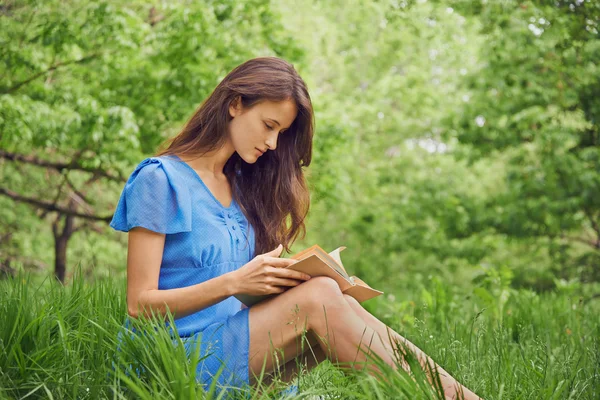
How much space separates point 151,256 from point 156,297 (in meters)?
0.16

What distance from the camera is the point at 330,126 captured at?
372 inches

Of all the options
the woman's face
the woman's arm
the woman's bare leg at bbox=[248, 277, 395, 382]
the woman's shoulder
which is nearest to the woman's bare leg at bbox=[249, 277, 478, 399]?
the woman's bare leg at bbox=[248, 277, 395, 382]

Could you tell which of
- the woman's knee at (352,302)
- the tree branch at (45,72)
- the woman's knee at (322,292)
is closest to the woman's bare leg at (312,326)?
the woman's knee at (322,292)

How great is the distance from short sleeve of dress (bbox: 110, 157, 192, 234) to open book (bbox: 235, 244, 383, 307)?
39 cm

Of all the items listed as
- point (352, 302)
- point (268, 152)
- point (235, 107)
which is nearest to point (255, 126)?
point (235, 107)

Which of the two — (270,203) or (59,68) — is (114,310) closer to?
(270,203)

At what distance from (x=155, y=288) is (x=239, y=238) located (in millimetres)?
538

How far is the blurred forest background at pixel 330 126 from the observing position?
652 centimetres

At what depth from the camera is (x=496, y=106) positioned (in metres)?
9.92

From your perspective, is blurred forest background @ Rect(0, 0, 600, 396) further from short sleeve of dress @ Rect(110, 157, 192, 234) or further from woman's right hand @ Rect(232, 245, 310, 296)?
woman's right hand @ Rect(232, 245, 310, 296)

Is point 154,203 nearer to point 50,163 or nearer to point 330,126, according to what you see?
point 50,163

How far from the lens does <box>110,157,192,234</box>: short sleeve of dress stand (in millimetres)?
2465

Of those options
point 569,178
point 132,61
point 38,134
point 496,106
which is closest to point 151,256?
point 38,134

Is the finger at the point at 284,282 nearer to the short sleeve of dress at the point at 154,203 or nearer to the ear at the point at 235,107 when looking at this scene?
the short sleeve of dress at the point at 154,203
